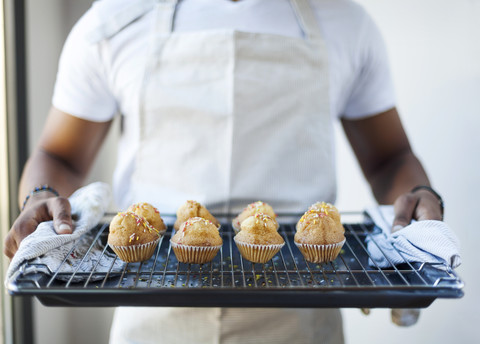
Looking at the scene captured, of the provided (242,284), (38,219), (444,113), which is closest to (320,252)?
(242,284)

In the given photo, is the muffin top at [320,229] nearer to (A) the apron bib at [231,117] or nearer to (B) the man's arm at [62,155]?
(A) the apron bib at [231,117]

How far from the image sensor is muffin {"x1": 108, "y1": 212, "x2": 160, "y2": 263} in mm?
1460

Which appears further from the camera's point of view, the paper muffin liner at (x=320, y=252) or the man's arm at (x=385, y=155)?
the man's arm at (x=385, y=155)

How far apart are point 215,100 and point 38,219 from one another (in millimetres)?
762

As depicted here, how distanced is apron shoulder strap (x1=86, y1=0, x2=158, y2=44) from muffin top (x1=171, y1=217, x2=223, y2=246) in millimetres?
803

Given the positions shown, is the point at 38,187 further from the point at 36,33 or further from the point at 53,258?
the point at 36,33

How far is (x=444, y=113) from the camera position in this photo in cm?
279

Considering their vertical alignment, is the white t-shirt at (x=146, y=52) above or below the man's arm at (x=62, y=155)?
above

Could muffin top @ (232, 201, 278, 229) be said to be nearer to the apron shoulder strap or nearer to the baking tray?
the baking tray

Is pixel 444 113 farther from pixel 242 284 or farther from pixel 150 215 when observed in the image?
pixel 242 284

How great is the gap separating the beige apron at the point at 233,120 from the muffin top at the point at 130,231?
36cm

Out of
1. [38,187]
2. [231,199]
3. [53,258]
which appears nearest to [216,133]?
[231,199]

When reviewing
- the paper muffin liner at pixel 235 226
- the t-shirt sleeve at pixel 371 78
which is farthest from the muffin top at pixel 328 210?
the t-shirt sleeve at pixel 371 78

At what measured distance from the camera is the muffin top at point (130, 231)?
1.49 metres
